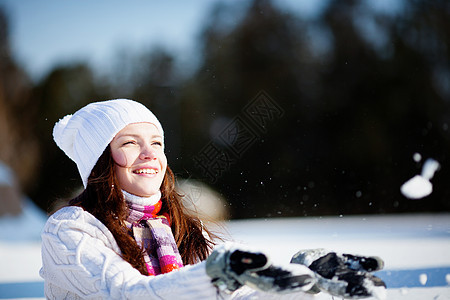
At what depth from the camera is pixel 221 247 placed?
109 cm

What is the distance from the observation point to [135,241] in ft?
4.47

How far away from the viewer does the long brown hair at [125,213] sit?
4.34 ft

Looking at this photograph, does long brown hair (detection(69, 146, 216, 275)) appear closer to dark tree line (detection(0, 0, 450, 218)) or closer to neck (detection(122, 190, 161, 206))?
neck (detection(122, 190, 161, 206))

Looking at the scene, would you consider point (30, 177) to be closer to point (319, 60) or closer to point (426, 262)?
point (319, 60)

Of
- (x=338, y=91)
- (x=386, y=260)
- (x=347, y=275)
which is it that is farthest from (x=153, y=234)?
(x=338, y=91)

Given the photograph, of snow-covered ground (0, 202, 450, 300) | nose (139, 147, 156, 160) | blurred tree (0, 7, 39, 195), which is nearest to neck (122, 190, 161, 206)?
nose (139, 147, 156, 160)

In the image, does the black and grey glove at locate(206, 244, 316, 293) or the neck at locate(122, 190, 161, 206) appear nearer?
the black and grey glove at locate(206, 244, 316, 293)

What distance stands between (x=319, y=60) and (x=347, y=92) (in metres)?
2.13

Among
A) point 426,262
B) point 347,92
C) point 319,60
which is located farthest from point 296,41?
point 426,262

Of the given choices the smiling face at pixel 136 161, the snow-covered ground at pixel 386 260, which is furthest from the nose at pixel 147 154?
the snow-covered ground at pixel 386 260

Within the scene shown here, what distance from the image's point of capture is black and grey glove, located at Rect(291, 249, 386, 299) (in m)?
1.16

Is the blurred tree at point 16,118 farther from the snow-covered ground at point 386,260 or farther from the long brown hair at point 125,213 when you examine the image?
the long brown hair at point 125,213

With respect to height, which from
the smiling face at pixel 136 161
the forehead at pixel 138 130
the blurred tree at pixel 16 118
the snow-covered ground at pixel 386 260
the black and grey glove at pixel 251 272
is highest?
the forehead at pixel 138 130

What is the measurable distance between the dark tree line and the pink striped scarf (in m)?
5.89
